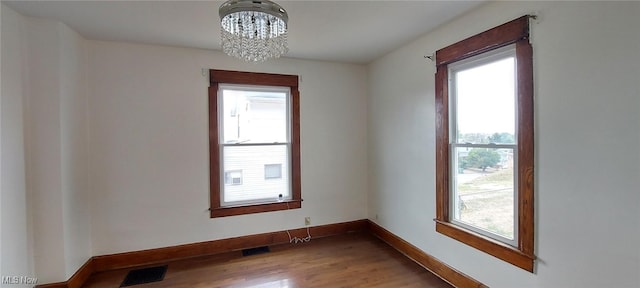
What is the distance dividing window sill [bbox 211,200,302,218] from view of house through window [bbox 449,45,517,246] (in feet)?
6.21

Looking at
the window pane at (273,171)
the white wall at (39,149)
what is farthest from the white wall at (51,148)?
the window pane at (273,171)

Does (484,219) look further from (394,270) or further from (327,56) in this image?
(327,56)

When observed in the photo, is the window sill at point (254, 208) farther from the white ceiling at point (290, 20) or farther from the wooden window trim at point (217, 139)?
the white ceiling at point (290, 20)

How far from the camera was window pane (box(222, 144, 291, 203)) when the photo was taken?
3.46 metres

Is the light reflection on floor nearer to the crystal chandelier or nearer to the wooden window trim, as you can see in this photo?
the wooden window trim

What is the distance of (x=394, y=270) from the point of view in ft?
9.44

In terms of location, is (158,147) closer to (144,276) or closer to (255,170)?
(255,170)

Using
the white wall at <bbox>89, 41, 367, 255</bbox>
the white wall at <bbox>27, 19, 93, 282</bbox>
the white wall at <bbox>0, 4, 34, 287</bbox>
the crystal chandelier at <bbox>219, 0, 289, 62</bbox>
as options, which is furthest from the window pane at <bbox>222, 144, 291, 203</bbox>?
the crystal chandelier at <bbox>219, 0, 289, 62</bbox>

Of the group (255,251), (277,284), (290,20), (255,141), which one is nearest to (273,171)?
(255,141)

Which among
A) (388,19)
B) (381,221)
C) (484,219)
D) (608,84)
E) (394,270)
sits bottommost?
(394,270)

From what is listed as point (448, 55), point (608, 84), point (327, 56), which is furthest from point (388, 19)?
point (608, 84)

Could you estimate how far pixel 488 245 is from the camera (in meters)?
2.28

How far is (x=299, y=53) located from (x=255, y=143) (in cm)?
122

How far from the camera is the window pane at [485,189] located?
219 cm
